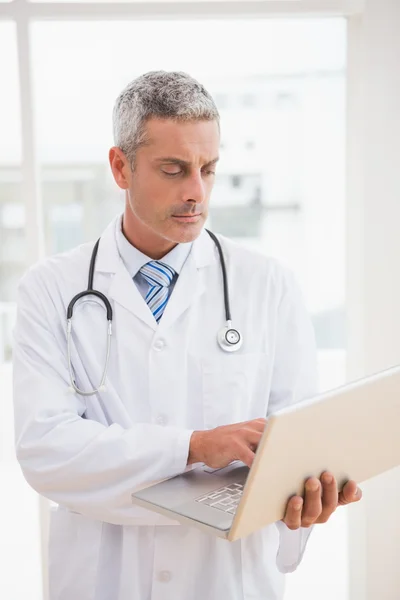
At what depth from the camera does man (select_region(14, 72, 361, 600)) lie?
3.86ft

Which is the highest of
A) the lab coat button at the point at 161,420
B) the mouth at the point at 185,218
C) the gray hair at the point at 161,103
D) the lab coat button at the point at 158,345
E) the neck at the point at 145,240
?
the gray hair at the point at 161,103

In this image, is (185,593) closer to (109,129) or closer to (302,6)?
(109,129)

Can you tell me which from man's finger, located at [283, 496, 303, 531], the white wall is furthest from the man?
the white wall

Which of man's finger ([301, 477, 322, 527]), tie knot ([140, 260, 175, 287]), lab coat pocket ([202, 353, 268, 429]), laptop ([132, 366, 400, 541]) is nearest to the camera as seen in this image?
laptop ([132, 366, 400, 541])

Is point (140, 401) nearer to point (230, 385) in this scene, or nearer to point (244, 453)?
point (230, 385)

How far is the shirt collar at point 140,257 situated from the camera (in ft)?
4.51

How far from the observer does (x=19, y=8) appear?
200cm

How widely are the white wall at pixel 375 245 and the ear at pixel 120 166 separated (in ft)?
3.32

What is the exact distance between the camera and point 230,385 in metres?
1.27

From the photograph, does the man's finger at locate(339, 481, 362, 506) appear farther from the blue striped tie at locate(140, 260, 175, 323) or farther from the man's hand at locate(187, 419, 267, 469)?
the blue striped tie at locate(140, 260, 175, 323)

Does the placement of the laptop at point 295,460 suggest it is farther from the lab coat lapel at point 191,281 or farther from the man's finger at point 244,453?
the lab coat lapel at point 191,281

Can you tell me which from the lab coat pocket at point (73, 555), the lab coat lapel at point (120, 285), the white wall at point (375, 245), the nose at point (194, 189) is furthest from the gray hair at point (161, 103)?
the white wall at point (375, 245)

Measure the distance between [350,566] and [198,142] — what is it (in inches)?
65.5

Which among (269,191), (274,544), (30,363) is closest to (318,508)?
(274,544)
